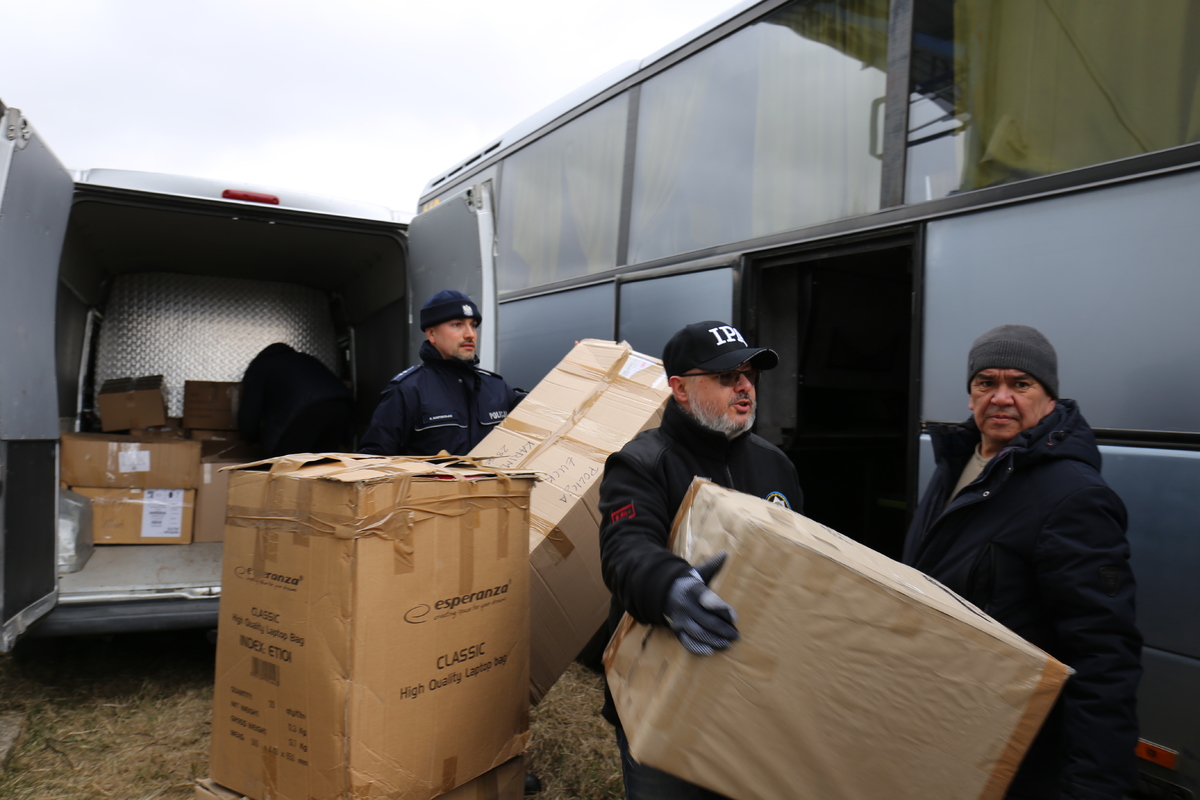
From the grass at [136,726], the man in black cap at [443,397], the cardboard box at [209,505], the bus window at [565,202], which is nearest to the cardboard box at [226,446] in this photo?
the cardboard box at [209,505]

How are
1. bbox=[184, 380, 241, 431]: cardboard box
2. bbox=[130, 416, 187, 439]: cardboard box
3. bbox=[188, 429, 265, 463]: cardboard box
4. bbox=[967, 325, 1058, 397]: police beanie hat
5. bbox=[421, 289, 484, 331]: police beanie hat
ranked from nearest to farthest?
1. bbox=[967, 325, 1058, 397]: police beanie hat
2. bbox=[421, 289, 484, 331]: police beanie hat
3. bbox=[130, 416, 187, 439]: cardboard box
4. bbox=[188, 429, 265, 463]: cardboard box
5. bbox=[184, 380, 241, 431]: cardboard box

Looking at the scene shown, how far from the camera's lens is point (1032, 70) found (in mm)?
2309

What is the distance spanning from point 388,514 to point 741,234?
7.41 feet

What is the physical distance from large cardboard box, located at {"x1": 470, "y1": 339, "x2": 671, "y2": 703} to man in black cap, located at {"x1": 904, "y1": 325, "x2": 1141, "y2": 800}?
968 millimetres

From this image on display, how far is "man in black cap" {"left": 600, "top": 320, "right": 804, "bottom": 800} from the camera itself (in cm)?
135

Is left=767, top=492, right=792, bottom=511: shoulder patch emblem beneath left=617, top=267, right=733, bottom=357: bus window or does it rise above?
beneath

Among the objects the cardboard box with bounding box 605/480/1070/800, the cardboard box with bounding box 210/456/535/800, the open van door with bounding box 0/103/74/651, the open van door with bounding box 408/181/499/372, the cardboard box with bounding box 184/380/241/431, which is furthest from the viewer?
the cardboard box with bounding box 184/380/241/431

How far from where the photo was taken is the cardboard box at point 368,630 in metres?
1.53

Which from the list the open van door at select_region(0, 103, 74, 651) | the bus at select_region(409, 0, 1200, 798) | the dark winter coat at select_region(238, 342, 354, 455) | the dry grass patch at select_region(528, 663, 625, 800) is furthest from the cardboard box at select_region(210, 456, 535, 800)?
the dark winter coat at select_region(238, 342, 354, 455)

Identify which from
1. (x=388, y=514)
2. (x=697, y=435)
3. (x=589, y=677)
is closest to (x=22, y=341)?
(x=388, y=514)

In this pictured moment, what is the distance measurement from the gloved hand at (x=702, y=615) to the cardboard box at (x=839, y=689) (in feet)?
0.06

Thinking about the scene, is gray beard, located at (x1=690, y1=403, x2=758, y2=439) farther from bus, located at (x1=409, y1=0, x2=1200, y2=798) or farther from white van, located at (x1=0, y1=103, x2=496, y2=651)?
white van, located at (x1=0, y1=103, x2=496, y2=651)

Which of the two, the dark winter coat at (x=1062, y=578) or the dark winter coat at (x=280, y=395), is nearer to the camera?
the dark winter coat at (x=1062, y=578)

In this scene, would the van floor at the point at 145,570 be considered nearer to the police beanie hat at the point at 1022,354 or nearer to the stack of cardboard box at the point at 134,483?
the stack of cardboard box at the point at 134,483
